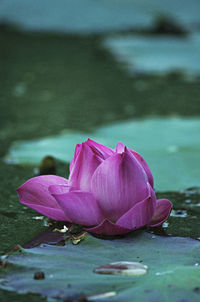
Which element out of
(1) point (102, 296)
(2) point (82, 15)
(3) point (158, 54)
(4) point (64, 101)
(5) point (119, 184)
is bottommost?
(1) point (102, 296)

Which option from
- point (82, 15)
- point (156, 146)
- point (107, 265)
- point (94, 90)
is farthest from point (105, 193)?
point (82, 15)

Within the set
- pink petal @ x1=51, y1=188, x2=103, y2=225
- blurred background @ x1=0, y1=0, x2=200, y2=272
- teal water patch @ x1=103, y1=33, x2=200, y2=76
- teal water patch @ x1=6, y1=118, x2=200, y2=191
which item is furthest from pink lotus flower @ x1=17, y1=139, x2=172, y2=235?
teal water patch @ x1=103, y1=33, x2=200, y2=76

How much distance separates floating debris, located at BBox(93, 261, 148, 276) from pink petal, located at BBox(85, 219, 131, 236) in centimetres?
8

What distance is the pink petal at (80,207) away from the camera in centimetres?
76

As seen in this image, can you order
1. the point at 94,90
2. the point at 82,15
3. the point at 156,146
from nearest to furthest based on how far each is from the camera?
1. the point at 156,146
2. the point at 94,90
3. the point at 82,15

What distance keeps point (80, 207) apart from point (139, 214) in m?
0.09

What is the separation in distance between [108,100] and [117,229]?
4.81 feet

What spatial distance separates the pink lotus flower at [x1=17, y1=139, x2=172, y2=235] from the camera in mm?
758

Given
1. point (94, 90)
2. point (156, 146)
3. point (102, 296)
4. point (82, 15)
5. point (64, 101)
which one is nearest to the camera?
point (102, 296)

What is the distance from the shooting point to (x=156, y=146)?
1.37m

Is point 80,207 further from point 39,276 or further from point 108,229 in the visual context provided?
point 39,276

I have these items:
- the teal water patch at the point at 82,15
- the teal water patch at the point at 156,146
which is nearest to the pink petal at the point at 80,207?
the teal water patch at the point at 156,146

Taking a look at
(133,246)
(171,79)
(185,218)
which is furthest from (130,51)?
(133,246)

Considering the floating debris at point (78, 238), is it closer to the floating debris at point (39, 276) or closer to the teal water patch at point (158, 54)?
the floating debris at point (39, 276)
